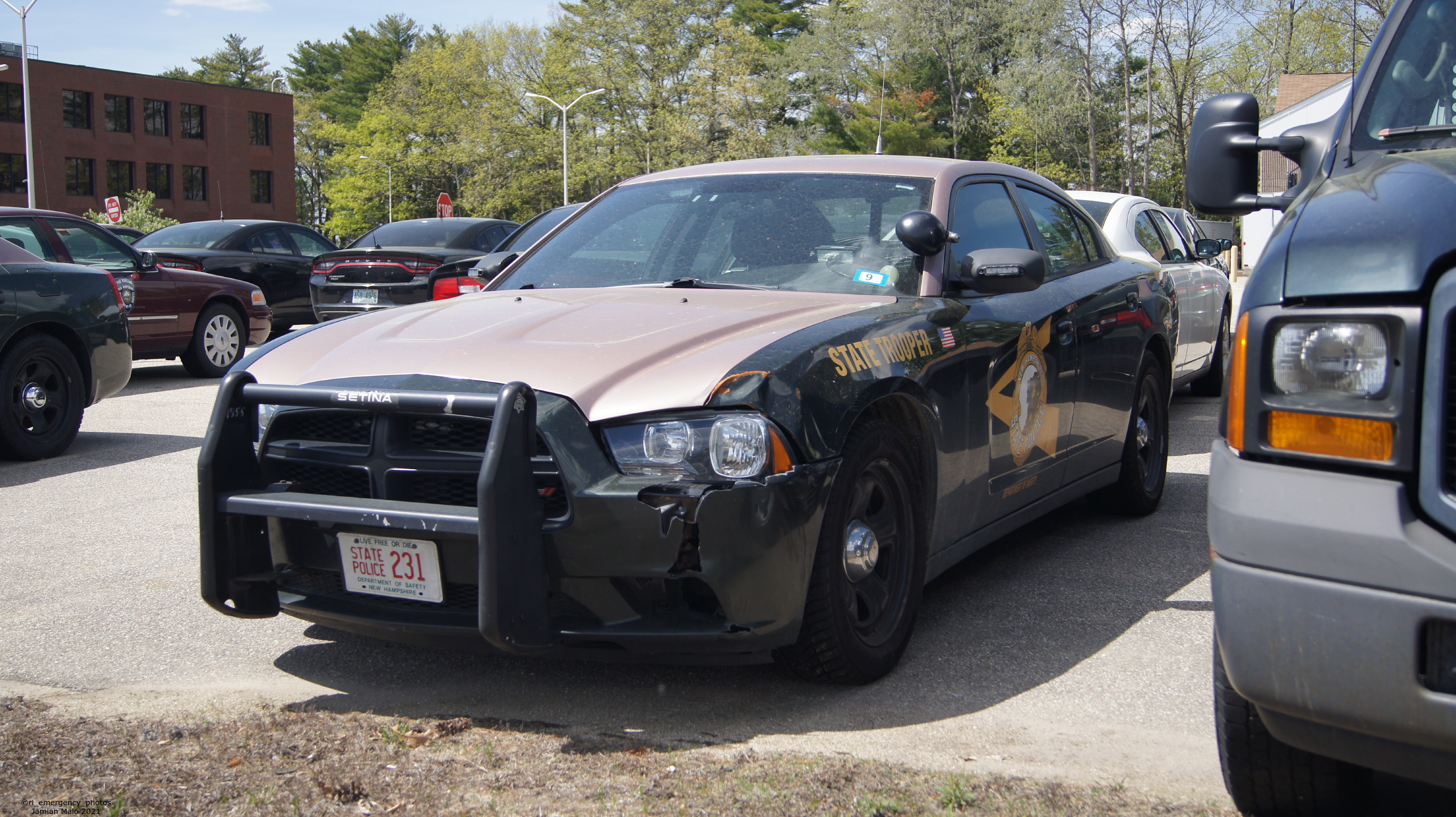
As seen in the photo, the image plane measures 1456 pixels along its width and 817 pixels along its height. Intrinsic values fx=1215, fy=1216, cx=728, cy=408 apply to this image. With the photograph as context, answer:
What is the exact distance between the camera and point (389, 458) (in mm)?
3117

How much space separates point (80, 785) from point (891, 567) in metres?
2.17

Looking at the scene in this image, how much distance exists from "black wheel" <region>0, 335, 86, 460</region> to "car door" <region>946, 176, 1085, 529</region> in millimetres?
5986

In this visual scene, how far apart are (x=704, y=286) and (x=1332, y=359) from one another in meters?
2.37

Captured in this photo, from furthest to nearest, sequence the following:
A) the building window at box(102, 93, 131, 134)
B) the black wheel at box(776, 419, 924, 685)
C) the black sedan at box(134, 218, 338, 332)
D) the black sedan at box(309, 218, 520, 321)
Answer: the building window at box(102, 93, 131, 134), the black sedan at box(134, 218, 338, 332), the black sedan at box(309, 218, 520, 321), the black wheel at box(776, 419, 924, 685)

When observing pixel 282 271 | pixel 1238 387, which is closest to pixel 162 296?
pixel 282 271

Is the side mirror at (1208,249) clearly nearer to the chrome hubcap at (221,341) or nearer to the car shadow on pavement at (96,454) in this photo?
the car shadow on pavement at (96,454)

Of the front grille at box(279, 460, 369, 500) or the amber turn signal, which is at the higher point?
the amber turn signal

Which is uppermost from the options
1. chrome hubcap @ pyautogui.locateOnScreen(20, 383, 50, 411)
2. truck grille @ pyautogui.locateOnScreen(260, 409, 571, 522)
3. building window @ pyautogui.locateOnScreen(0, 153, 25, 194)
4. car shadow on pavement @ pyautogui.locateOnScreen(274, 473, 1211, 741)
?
building window @ pyautogui.locateOnScreen(0, 153, 25, 194)

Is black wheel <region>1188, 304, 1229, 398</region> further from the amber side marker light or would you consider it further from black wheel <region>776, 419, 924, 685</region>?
the amber side marker light

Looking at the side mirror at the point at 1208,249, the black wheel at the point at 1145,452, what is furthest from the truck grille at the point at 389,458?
the side mirror at the point at 1208,249

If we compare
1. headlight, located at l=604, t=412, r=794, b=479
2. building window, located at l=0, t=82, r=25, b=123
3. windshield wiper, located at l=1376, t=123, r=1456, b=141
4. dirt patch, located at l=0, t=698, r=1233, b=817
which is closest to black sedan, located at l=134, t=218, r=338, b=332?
dirt patch, located at l=0, t=698, r=1233, b=817

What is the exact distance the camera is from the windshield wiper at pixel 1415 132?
117 inches

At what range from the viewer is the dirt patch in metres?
2.64

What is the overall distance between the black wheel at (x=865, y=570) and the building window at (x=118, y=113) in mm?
65397
